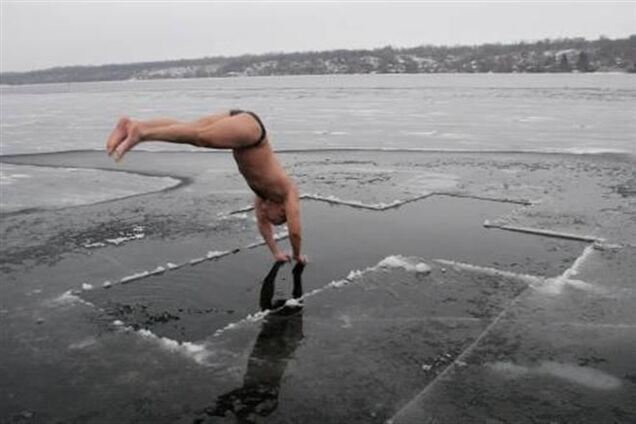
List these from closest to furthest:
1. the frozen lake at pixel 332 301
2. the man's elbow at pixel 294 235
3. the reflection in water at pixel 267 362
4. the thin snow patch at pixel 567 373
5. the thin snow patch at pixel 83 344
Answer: the reflection in water at pixel 267 362 < the frozen lake at pixel 332 301 < the thin snow patch at pixel 567 373 < the thin snow patch at pixel 83 344 < the man's elbow at pixel 294 235

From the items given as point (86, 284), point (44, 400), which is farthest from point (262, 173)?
point (44, 400)

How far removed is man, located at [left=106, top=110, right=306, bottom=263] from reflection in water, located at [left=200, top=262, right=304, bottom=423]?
0.88 m

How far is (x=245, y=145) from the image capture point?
633cm

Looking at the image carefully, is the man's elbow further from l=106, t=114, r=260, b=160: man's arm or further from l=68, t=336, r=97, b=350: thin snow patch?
l=68, t=336, r=97, b=350: thin snow patch

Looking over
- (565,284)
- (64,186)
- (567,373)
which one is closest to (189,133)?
(567,373)

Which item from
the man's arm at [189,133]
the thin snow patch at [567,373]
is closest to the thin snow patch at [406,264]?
the man's arm at [189,133]

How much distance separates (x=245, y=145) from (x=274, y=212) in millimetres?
1103

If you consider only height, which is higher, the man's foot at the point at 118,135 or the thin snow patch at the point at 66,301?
the man's foot at the point at 118,135

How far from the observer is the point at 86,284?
6.81m

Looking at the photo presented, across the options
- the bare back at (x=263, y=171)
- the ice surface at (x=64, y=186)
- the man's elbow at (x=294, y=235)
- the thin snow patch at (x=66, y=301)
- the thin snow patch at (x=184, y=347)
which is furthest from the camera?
Result: the ice surface at (x=64, y=186)

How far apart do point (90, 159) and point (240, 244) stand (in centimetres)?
1023

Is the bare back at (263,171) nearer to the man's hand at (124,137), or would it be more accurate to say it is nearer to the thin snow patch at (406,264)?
the thin snow patch at (406,264)

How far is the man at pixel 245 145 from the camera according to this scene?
A: 516 cm

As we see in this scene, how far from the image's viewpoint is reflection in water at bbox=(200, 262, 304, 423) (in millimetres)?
4215
